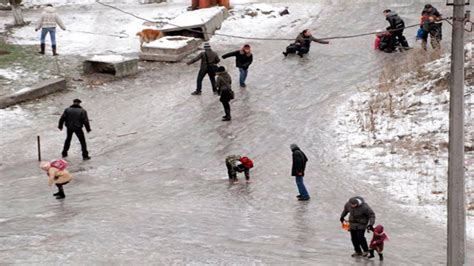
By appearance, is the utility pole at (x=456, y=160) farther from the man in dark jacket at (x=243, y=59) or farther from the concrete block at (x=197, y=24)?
the concrete block at (x=197, y=24)

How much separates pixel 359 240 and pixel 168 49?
1471 cm

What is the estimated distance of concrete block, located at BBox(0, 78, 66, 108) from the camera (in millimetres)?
21203

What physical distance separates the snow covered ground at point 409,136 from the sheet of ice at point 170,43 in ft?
23.1

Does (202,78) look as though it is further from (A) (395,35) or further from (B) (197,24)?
(A) (395,35)

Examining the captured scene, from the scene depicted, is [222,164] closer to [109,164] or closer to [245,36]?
[109,164]

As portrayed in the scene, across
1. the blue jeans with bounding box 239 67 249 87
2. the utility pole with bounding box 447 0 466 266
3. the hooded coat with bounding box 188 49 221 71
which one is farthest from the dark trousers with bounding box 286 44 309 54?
the utility pole with bounding box 447 0 466 266

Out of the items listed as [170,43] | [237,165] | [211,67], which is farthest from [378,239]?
[170,43]

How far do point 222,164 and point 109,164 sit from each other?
104 inches

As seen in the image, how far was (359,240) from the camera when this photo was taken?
488 inches

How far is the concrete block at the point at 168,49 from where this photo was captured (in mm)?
25719

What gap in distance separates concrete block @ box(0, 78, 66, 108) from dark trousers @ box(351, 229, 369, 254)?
39.9 feet

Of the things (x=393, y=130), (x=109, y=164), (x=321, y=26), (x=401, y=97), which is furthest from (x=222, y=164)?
(x=321, y=26)

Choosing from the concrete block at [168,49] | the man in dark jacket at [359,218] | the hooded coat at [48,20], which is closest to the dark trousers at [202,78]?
the concrete block at [168,49]

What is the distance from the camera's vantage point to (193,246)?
12.8m
